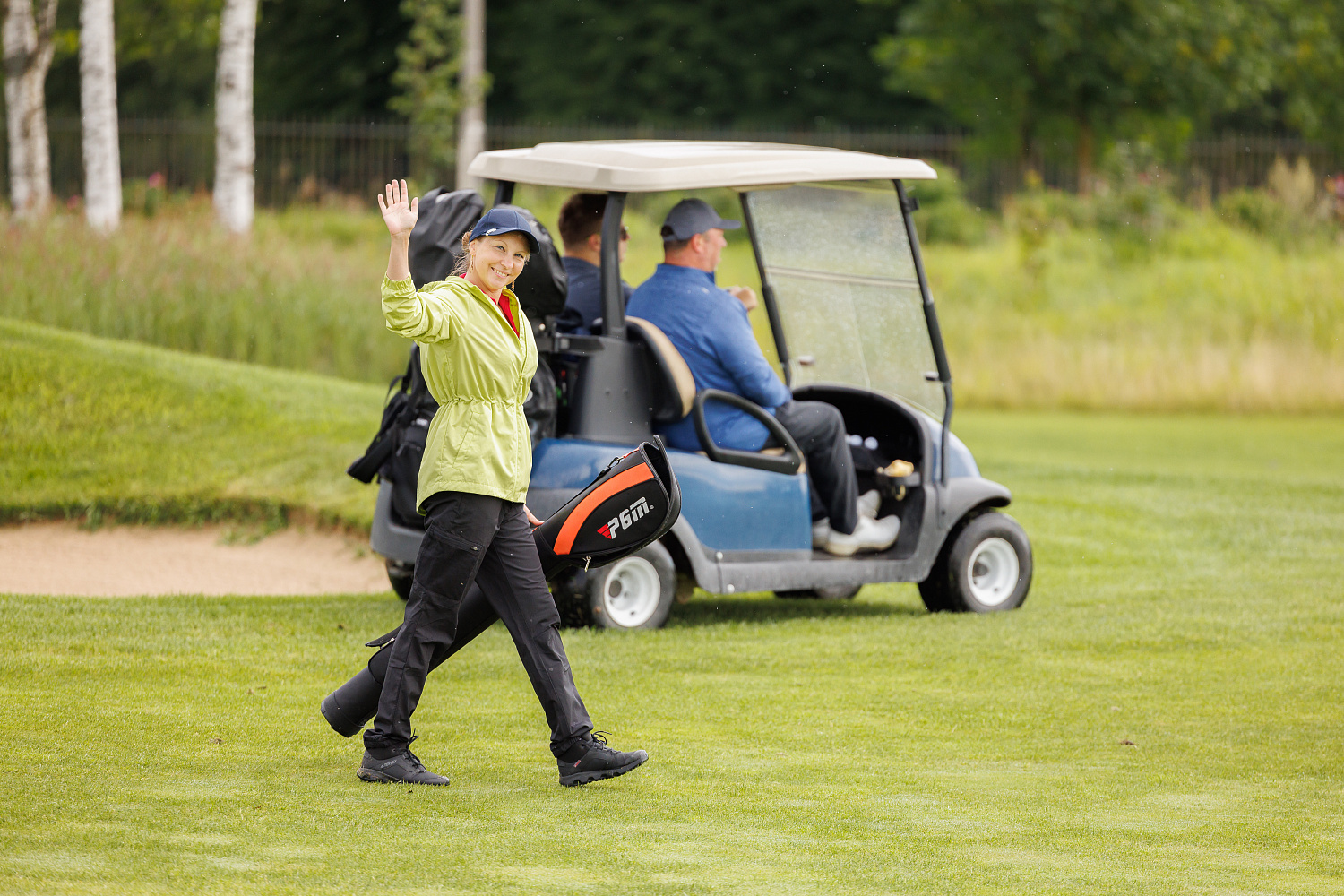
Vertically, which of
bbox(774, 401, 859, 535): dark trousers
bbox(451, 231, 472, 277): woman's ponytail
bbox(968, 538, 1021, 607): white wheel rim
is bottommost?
bbox(968, 538, 1021, 607): white wheel rim

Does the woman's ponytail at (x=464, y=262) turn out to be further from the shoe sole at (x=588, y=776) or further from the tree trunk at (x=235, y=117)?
the tree trunk at (x=235, y=117)

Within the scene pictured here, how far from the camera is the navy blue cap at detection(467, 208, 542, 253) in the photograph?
463cm

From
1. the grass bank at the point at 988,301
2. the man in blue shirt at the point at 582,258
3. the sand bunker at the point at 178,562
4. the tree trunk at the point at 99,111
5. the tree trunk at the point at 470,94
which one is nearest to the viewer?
the man in blue shirt at the point at 582,258

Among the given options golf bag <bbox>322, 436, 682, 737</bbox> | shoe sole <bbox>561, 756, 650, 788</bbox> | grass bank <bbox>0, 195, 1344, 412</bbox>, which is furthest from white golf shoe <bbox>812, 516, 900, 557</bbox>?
shoe sole <bbox>561, 756, 650, 788</bbox>

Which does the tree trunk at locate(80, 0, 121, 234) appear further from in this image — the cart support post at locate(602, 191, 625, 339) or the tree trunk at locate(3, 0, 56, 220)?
the cart support post at locate(602, 191, 625, 339)

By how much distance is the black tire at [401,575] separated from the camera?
7879mm

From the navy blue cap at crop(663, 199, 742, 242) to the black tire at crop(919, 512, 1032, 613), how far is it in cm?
182

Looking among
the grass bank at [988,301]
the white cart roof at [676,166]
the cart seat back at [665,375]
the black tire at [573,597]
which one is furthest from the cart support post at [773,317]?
the black tire at [573,597]

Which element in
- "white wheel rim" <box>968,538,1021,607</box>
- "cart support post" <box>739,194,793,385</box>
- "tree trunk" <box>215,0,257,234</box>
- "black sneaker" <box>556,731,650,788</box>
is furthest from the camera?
"tree trunk" <box>215,0,257,234</box>

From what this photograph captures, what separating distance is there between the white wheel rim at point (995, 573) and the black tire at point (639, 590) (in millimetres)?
1592

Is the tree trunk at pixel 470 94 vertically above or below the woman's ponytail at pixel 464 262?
above

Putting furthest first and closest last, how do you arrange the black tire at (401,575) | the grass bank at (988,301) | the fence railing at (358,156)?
the fence railing at (358,156) < the grass bank at (988,301) < the black tire at (401,575)

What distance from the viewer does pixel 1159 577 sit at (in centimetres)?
942

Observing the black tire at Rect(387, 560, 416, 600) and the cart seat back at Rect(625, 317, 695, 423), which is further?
the black tire at Rect(387, 560, 416, 600)
